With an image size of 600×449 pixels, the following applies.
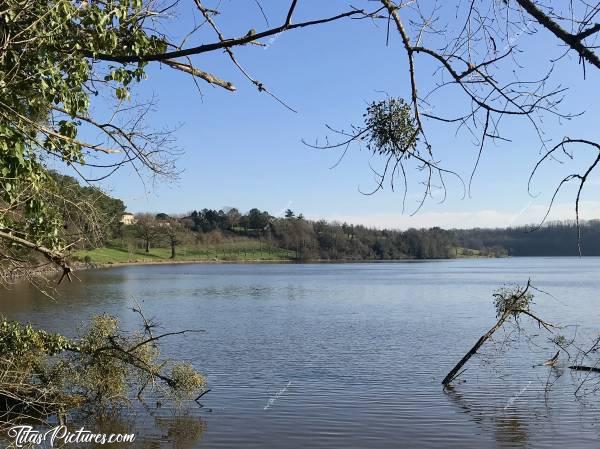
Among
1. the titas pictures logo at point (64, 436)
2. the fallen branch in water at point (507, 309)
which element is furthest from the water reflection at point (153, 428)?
the fallen branch in water at point (507, 309)

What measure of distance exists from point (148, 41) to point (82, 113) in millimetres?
1271

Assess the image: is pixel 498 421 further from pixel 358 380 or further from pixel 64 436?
pixel 64 436

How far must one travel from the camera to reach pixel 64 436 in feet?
37.6

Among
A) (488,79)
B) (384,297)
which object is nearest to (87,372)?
(488,79)

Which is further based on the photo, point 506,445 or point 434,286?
point 434,286

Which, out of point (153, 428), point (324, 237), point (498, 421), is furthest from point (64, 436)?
point (324, 237)

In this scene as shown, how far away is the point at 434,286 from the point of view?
5503cm

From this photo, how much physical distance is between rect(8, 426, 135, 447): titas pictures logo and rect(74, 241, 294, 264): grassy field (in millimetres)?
96049

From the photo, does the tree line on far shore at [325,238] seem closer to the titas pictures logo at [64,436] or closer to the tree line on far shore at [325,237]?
the tree line on far shore at [325,237]

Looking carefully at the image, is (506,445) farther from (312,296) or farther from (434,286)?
(434,286)

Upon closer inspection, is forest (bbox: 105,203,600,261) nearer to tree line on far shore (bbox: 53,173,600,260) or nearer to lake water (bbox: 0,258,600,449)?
tree line on far shore (bbox: 53,173,600,260)

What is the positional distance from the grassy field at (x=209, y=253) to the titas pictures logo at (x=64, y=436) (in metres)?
96.0

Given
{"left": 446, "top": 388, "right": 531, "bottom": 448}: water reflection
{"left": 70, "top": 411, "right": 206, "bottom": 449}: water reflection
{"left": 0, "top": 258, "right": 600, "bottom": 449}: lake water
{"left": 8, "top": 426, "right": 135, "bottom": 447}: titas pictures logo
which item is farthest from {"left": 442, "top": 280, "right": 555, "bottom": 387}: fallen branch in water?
{"left": 8, "top": 426, "right": 135, "bottom": 447}: titas pictures logo

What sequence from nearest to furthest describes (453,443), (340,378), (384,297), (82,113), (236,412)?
(82,113)
(453,443)
(236,412)
(340,378)
(384,297)
